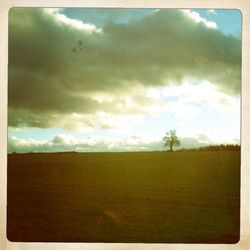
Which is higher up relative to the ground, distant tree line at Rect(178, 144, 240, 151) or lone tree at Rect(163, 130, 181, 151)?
lone tree at Rect(163, 130, 181, 151)

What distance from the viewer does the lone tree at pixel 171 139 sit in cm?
183

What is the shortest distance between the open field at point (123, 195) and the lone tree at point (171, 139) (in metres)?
0.04

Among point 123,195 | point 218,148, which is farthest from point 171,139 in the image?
point 123,195

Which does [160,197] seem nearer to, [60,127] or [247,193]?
[247,193]

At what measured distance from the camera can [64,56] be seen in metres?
1.82

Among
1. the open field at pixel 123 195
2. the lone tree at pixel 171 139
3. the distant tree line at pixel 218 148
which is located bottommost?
the open field at pixel 123 195

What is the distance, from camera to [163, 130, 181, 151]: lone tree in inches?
71.9

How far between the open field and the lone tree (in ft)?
0.14

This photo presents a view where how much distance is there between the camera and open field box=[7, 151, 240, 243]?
1.82 m

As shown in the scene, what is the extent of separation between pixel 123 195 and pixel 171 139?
34cm

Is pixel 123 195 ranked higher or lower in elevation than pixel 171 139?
lower

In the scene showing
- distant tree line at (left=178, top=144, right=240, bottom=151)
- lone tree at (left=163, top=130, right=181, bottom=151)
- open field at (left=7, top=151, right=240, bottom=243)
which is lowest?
open field at (left=7, top=151, right=240, bottom=243)

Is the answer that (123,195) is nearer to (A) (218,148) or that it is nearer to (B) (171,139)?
(B) (171,139)

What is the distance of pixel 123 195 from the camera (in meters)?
1.83
